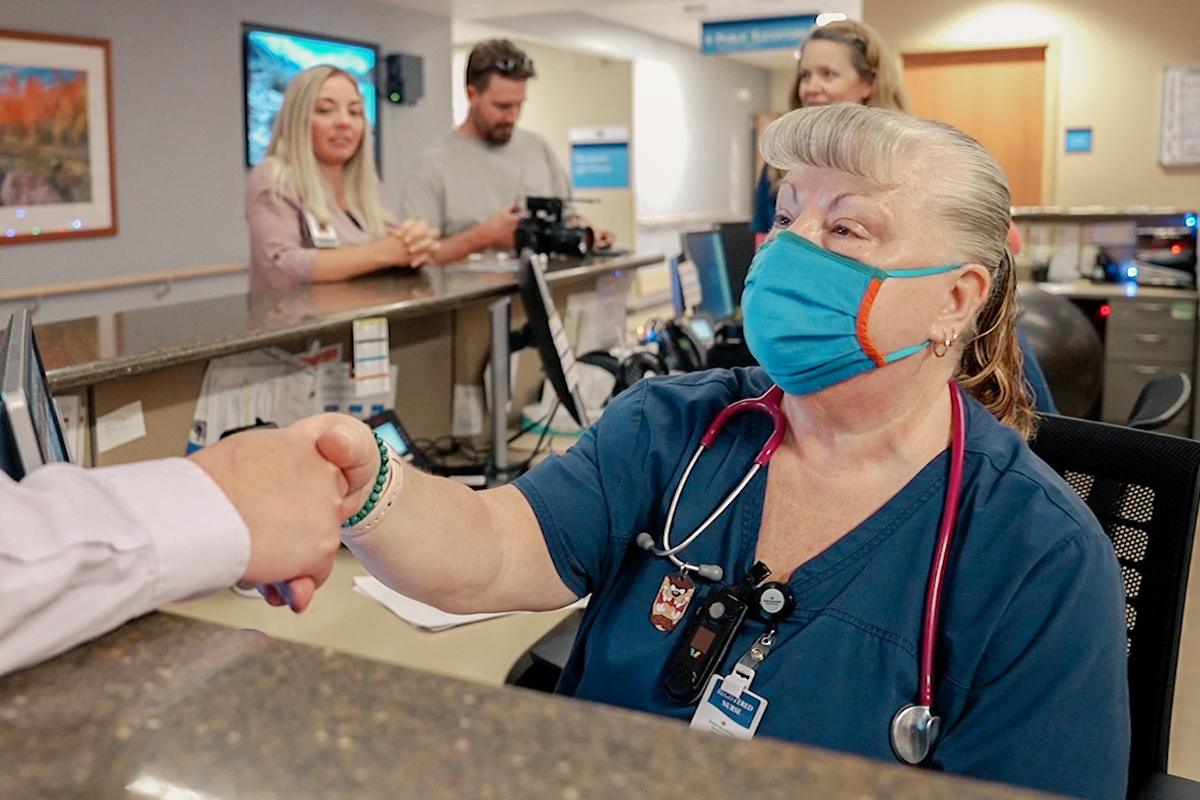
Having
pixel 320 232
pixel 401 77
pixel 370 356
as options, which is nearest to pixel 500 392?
pixel 370 356

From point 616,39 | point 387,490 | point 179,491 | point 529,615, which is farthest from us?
point 616,39

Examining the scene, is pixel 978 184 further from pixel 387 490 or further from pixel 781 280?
pixel 387 490

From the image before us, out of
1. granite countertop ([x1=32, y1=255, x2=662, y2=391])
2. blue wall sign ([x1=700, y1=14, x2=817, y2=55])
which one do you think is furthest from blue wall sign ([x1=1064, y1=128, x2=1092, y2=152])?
granite countertop ([x1=32, y1=255, x2=662, y2=391])

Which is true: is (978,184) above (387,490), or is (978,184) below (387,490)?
above

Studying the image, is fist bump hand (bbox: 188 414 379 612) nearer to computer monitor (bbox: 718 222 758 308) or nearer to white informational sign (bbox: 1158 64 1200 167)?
computer monitor (bbox: 718 222 758 308)

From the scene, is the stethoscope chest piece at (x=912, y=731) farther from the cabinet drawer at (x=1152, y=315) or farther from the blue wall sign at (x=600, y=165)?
the blue wall sign at (x=600, y=165)

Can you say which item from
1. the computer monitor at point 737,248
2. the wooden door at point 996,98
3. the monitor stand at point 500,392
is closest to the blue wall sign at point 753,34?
the wooden door at point 996,98

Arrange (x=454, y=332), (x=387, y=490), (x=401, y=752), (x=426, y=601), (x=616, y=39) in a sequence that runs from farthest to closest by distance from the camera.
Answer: (x=616, y=39), (x=454, y=332), (x=426, y=601), (x=387, y=490), (x=401, y=752)

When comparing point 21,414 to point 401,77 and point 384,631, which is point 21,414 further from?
point 401,77

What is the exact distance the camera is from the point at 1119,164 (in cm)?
677

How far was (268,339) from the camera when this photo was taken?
6.46ft

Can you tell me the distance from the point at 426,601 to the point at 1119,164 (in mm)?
6641

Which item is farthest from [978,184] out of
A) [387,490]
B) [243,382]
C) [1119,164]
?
[1119,164]

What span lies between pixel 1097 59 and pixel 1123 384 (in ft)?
7.52
